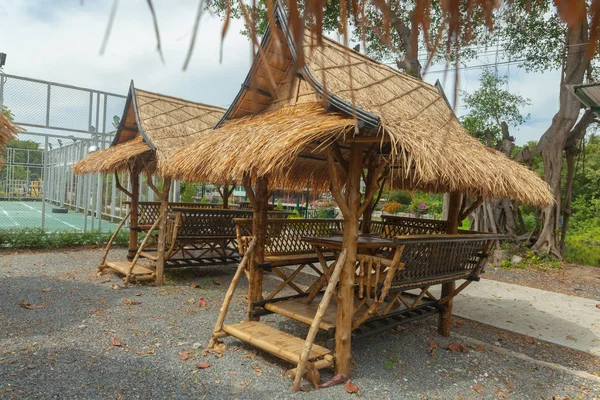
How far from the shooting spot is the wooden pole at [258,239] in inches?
199

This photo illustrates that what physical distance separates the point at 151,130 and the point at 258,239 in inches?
170

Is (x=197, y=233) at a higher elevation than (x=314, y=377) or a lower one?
higher

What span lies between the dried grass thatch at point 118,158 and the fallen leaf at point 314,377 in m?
5.52

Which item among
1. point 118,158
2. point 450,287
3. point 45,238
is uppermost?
point 118,158

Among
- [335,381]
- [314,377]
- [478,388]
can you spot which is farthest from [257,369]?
[478,388]

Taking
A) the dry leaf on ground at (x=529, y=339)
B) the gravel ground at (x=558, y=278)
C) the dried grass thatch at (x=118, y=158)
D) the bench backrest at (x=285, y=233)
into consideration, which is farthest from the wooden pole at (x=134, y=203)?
the gravel ground at (x=558, y=278)

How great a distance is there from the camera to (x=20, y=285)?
6.85 m

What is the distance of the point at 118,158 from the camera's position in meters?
7.96

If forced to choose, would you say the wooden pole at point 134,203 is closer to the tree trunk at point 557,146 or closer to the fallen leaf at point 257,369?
the fallen leaf at point 257,369

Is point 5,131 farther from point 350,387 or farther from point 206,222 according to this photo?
point 350,387

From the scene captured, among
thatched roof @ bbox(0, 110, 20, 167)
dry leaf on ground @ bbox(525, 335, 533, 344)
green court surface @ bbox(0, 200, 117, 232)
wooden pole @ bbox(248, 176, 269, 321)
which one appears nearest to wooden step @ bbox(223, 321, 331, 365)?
wooden pole @ bbox(248, 176, 269, 321)

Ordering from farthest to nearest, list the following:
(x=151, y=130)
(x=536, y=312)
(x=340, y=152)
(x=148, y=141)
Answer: (x=151, y=130) < (x=148, y=141) < (x=536, y=312) < (x=340, y=152)

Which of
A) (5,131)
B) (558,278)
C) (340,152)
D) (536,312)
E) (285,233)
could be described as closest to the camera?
(340,152)

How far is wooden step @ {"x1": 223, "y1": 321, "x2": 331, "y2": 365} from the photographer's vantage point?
3990 mm
